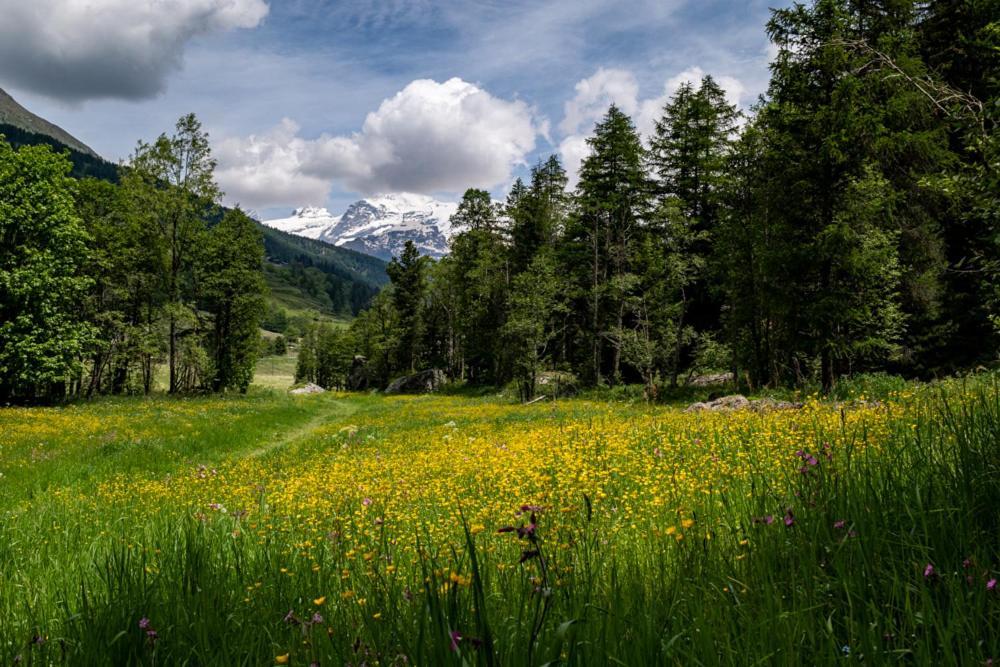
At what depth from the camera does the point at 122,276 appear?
136 ft

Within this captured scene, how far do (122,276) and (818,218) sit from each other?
48644 millimetres

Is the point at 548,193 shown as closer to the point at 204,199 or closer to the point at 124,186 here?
the point at 204,199

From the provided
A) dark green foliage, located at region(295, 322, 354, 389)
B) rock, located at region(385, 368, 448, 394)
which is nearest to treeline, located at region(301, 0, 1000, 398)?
rock, located at region(385, 368, 448, 394)

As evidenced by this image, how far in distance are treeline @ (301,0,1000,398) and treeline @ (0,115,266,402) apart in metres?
26.6

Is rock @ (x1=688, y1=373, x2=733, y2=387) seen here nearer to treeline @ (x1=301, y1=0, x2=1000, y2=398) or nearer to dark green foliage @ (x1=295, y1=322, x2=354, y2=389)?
treeline @ (x1=301, y1=0, x2=1000, y2=398)

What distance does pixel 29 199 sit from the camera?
96.2ft

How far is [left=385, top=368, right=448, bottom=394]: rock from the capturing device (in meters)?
61.9

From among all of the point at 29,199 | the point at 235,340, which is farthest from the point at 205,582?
the point at 235,340

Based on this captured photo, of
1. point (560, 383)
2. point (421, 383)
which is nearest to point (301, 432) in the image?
point (560, 383)

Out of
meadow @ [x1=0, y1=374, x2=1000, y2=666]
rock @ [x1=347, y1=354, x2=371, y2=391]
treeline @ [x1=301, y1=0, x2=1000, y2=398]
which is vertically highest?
treeline @ [x1=301, y1=0, x2=1000, y2=398]

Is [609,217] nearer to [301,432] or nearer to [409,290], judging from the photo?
[301,432]

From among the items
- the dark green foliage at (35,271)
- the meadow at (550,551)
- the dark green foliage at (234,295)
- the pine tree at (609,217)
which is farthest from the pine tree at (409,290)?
the meadow at (550,551)

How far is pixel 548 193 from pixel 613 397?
98.3 feet

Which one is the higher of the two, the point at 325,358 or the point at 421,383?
the point at 325,358
